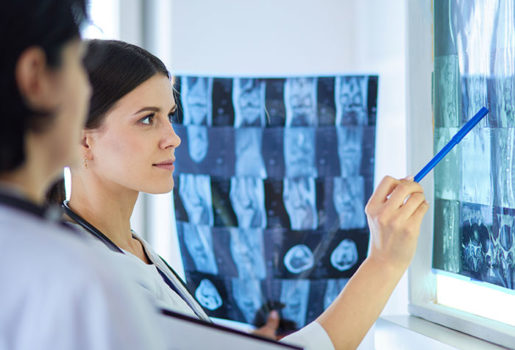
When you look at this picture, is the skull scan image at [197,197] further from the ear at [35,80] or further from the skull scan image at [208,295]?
the ear at [35,80]

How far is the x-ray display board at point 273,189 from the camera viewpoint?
144cm

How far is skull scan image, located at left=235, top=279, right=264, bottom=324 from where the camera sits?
1502 mm

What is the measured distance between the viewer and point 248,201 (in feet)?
4.92

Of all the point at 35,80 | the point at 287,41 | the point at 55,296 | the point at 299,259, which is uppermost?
the point at 287,41

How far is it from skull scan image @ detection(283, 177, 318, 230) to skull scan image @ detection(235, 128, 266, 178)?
8 centimetres

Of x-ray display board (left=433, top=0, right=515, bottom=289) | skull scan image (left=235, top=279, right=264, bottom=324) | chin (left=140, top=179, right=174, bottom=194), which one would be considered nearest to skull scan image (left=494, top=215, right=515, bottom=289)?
x-ray display board (left=433, top=0, right=515, bottom=289)

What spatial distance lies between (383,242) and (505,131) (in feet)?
0.70

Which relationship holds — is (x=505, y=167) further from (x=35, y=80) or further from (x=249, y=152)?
(x=249, y=152)

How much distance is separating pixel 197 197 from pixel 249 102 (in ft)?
0.91

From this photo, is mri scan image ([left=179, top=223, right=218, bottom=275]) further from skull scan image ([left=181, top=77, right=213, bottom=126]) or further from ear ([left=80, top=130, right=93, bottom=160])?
ear ([left=80, top=130, right=93, bottom=160])

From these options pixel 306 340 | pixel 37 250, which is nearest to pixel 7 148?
pixel 37 250

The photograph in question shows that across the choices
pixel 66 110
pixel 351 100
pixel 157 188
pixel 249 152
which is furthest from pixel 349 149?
pixel 66 110

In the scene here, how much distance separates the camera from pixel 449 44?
87 cm

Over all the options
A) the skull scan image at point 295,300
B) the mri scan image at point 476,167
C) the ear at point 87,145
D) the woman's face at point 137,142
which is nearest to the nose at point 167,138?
the woman's face at point 137,142
